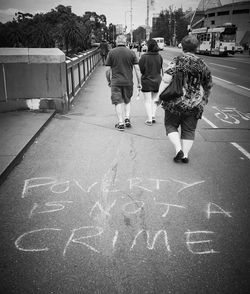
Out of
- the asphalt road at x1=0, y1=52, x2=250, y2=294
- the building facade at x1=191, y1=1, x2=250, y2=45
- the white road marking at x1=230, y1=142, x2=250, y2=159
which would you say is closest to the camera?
the asphalt road at x1=0, y1=52, x2=250, y2=294

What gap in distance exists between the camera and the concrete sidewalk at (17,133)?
461cm

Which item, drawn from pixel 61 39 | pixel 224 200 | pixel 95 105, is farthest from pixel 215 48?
pixel 224 200

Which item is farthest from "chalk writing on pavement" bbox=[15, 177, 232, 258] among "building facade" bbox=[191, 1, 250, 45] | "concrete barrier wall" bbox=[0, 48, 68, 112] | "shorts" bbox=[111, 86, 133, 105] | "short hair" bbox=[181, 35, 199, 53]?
"building facade" bbox=[191, 1, 250, 45]

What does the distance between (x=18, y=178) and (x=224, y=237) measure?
288 centimetres

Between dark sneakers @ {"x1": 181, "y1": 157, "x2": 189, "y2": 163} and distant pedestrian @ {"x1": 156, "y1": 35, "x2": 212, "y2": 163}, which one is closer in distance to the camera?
distant pedestrian @ {"x1": 156, "y1": 35, "x2": 212, "y2": 163}

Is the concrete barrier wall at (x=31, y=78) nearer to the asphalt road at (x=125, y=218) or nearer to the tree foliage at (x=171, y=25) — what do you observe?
the asphalt road at (x=125, y=218)

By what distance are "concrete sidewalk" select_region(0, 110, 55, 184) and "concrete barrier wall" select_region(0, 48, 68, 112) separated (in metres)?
0.29

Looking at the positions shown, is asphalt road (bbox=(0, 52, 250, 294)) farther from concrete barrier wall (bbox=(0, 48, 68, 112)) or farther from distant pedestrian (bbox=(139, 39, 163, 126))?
concrete barrier wall (bbox=(0, 48, 68, 112))

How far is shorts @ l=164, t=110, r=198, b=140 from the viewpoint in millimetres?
4676

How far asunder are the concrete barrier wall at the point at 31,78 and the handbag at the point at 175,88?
396 cm

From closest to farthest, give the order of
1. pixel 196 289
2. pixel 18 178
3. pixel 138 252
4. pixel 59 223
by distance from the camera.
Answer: pixel 196 289
pixel 138 252
pixel 59 223
pixel 18 178

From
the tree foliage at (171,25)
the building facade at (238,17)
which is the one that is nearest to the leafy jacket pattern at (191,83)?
the building facade at (238,17)

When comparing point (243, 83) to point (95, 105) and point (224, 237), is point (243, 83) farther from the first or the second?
point (224, 237)

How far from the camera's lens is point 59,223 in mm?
3242
